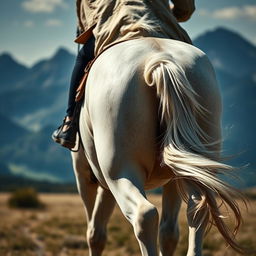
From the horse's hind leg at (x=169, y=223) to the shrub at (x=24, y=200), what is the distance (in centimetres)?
3145

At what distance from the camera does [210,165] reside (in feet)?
11.3

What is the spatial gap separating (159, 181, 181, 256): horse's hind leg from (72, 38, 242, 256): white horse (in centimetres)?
75

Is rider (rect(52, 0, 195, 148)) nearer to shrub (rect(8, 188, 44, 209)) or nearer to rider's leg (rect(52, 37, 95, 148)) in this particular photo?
rider's leg (rect(52, 37, 95, 148))

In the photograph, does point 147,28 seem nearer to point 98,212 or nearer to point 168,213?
point 168,213

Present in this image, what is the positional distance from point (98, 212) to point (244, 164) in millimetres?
2293

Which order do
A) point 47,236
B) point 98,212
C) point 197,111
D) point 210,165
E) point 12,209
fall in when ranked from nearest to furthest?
point 210,165
point 197,111
point 98,212
point 47,236
point 12,209

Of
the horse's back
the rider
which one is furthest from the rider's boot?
the horse's back

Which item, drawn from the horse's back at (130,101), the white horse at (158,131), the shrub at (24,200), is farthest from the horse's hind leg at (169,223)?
the shrub at (24,200)

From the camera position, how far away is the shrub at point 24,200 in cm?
3547

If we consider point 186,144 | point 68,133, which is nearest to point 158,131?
point 186,144

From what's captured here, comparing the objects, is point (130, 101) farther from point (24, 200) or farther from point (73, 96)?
point (24, 200)

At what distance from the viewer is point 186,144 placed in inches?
141

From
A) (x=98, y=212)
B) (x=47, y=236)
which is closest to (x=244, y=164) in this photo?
(x=98, y=212)

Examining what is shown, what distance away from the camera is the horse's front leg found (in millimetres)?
5332
